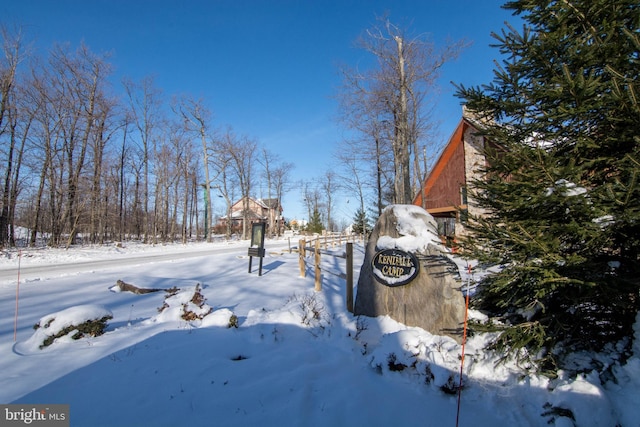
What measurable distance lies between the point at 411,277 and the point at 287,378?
2.09 m

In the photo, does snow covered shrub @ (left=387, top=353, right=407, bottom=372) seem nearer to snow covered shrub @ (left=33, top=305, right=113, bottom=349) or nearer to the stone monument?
the stone monument

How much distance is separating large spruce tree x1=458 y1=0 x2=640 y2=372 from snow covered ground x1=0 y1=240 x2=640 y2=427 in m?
0.43

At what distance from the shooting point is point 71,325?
167 inches

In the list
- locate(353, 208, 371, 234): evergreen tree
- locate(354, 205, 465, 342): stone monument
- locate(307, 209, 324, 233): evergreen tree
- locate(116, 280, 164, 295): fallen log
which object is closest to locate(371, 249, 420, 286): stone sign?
locate(354, 205, 465, 342): stone monument

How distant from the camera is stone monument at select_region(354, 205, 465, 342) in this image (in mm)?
4016

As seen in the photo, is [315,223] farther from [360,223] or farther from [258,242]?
[258,242]

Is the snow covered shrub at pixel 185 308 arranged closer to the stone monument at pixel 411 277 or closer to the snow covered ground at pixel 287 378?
the snow covered ground at pixel 287 378

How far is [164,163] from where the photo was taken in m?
28.7

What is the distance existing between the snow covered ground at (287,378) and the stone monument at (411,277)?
22cm

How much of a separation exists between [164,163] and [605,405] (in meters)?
31.5

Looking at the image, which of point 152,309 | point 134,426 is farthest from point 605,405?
point 152,309

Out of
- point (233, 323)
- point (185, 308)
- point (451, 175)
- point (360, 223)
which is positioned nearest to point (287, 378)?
point (233, 323)

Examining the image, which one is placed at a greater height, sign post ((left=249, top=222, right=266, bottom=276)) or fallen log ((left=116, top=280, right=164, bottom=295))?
sign post ((left=249, top=222, right=266, bottom=276))

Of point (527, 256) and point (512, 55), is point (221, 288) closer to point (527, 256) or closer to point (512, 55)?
point (527, 256)
